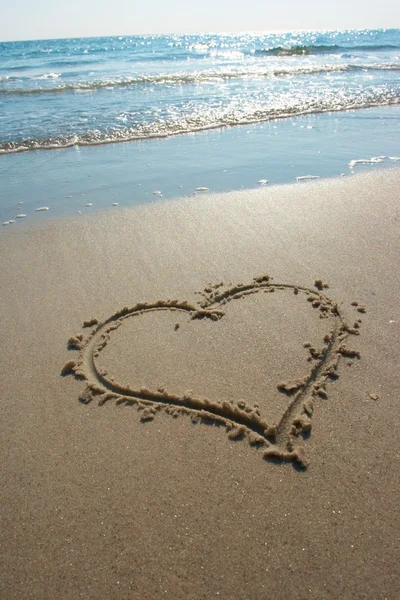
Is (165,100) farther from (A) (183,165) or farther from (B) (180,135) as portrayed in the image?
(A) (183,165)

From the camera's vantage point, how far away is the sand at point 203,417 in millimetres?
1559

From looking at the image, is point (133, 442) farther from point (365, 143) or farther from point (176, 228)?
point (365, 143)

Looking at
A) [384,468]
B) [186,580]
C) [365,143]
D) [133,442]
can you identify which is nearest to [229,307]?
[133,442]

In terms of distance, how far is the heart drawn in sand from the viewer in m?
2.08

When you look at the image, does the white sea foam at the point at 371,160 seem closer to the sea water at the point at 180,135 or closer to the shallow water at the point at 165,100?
the sea water at the point at 180,135

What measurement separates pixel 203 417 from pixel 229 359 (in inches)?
17.0

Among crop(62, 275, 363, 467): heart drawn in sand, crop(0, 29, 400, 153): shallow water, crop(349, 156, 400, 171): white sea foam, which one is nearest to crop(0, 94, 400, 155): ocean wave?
crop(0, 29, 400, 153): shallow water

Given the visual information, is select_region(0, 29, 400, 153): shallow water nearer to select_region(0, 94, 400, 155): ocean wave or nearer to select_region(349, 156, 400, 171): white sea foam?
select_region(0, 94, 400, 155): ocean wave

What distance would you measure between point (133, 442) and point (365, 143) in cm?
558

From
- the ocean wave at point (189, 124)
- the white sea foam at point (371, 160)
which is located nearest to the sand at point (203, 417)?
the white sea foam at point (371, 160)

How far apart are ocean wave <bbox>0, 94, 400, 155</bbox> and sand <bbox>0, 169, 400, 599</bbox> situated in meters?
3.68

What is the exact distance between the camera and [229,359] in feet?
8.01

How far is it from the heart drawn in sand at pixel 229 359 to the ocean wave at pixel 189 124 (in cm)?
480

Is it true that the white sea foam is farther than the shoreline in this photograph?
Yes
